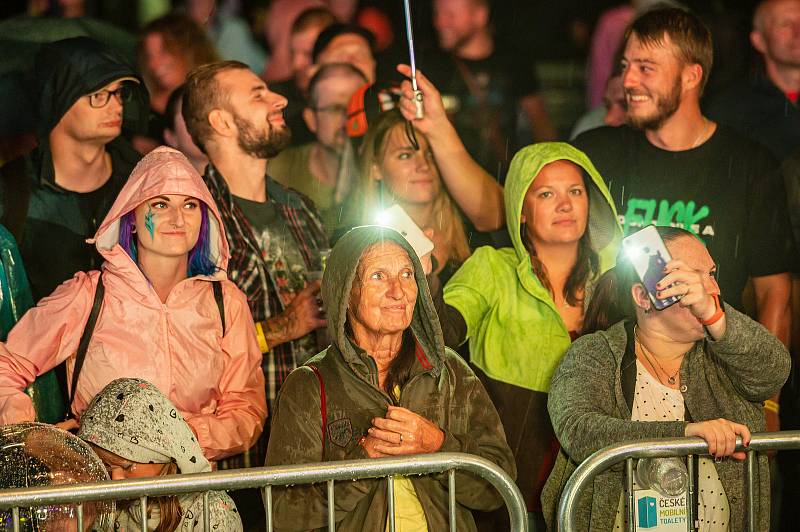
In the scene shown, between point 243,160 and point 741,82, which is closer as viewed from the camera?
point 243,160

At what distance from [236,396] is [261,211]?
1.12m

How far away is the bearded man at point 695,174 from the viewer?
623cm

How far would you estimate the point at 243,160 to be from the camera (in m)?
6.22

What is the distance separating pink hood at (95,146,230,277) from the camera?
5.38 m

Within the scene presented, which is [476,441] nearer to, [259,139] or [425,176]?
[425,176]

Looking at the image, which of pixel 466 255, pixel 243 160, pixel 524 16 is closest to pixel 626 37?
pixel 524 16

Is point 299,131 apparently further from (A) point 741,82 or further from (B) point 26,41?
(A) point 741,82

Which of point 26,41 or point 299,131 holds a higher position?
point 26,41

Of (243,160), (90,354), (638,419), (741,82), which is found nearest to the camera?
(638,419)

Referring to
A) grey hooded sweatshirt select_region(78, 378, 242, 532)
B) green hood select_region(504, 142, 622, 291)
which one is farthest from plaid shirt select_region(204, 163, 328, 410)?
grey hooded sweatshirt select_region(78, 378, 242, 532)

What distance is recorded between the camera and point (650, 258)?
496 cm

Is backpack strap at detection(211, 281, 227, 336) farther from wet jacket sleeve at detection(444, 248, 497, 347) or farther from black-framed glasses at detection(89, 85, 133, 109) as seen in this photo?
black-framed glasses at detection(89, 85, 133, 109)

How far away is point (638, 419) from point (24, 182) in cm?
303

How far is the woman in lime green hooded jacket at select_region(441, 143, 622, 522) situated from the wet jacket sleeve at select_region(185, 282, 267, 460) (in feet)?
2.79
